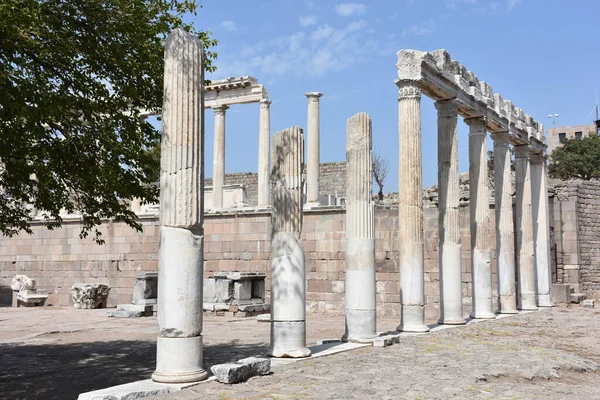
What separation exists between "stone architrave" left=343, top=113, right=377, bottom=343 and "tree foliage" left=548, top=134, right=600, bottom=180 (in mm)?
43529

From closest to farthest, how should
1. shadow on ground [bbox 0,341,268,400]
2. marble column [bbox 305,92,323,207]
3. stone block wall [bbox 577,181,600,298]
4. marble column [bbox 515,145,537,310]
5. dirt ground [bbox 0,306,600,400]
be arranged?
1. dirt ground [bbox 0,306,600,400]
2. shadow on ground [bbox 0,341,268,400]
3. marble column [bbox 515,145,537,310]
4. stone block wall [bbox 577,181,600,298]
5. marble column [bbox 305,92,323,207]

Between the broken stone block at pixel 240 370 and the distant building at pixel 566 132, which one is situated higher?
the distant building at pixel 566 132

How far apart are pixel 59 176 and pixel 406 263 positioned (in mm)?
7377

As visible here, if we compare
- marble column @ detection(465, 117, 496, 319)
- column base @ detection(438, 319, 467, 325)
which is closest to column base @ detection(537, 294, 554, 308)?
marble column @ detection(465, 117, 496, 319)

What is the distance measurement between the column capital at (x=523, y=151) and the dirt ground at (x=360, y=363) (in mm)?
5486

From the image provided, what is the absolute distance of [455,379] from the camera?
330 inches

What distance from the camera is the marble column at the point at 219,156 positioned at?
2991cm

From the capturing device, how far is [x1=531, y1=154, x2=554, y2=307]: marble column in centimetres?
2030

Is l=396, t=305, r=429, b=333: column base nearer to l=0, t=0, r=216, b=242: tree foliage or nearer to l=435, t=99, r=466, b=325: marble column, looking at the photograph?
l=435, t=99, r=466, b=325: marble column

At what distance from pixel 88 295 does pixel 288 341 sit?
16146mm

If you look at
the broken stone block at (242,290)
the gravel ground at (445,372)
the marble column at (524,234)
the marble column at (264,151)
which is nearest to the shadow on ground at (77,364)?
the gravel ground at (445,372)

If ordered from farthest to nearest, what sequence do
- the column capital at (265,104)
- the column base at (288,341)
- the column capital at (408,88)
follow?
the column capital at (265,104) < the column capital at (408,88) < the column base at (288,341)

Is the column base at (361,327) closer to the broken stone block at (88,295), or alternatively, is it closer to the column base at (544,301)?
the column base at (544,301)

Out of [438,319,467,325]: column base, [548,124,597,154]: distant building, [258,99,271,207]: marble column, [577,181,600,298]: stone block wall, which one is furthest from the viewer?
[548,124,597,154]: distant building
